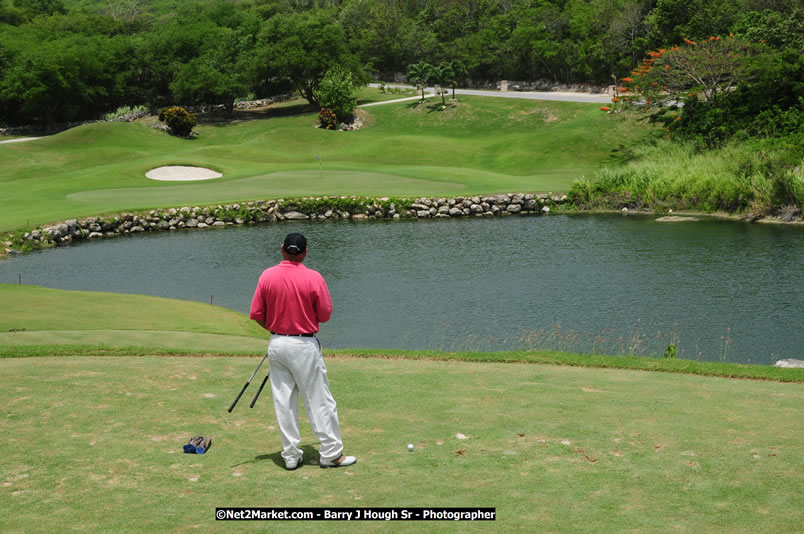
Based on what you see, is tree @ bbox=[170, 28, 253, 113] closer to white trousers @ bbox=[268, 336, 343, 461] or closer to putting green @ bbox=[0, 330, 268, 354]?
putting green @ bbox=[0, 330, 268, 354]

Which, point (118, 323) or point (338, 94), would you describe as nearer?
point (118, 323)

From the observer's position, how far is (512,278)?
30.6 meters

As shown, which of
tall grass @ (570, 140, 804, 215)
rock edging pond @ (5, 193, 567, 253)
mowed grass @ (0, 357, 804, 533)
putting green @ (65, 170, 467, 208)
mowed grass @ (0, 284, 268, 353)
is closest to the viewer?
mowed grass @ (0, 357, 804, 533)

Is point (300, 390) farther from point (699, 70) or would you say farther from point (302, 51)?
point (302, 51)

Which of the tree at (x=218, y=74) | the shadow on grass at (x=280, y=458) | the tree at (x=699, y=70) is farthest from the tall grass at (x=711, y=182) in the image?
the tree at (x=218, y=74)

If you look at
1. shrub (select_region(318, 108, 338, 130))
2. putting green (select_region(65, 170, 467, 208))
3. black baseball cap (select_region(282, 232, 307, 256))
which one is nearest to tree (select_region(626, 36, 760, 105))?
putting green (select_region(65, 170, 467, 208))

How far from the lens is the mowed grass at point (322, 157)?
5222 cm

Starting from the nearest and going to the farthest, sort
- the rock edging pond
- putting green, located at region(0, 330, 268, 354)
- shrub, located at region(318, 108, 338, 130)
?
1. putting green, located at region(0, 330, 268, 354)
2. the rock edging pond
3. shrub, located at region(318, 108, 338, 130)

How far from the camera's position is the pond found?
22781 millimetres

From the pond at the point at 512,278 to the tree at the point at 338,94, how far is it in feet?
135

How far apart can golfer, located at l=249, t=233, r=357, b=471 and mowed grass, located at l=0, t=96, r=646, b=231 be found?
38527mm

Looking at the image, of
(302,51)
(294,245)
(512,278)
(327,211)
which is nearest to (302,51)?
(302,51)

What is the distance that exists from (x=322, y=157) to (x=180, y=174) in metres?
14.3

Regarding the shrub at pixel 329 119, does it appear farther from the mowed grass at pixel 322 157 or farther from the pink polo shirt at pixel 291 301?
the pink polo shirt at pixel 291 301
